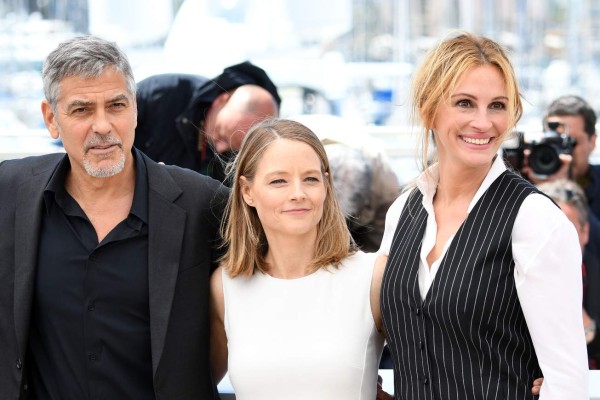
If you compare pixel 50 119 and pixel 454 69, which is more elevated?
pixel 454 69

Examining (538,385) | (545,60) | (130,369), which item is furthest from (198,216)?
(545,60)

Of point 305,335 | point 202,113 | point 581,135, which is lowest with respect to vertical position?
point 581,135

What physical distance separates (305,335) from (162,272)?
1.15 ft

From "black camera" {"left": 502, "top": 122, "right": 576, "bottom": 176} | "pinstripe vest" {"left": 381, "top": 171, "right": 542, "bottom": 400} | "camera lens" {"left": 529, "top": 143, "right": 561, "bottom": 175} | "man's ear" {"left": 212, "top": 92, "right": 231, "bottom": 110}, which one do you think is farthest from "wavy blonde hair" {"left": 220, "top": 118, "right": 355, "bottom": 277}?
"camera lens" {"left": 529, "top": 143, "right": 561, "bottom": 175}

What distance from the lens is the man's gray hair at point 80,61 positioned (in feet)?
6.80

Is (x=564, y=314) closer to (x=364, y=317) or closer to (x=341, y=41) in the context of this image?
(x=364, y=317)

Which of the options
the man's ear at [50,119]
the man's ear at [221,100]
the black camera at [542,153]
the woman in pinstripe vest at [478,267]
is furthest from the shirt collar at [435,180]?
the black camera at [542,153]

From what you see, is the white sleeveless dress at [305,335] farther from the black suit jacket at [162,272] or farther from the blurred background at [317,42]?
the blurred background at [317,42]

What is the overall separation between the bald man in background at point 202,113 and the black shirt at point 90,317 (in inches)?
32.3

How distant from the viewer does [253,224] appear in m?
2.24

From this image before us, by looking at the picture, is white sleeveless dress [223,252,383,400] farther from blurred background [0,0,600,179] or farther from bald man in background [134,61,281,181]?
blurred background [0,0,600,179]

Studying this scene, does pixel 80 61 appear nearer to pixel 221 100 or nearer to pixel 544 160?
pixel 221 100

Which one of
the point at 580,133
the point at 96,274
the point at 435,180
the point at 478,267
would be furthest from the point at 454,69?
the point at 580,133

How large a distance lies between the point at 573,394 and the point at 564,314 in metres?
0.16
